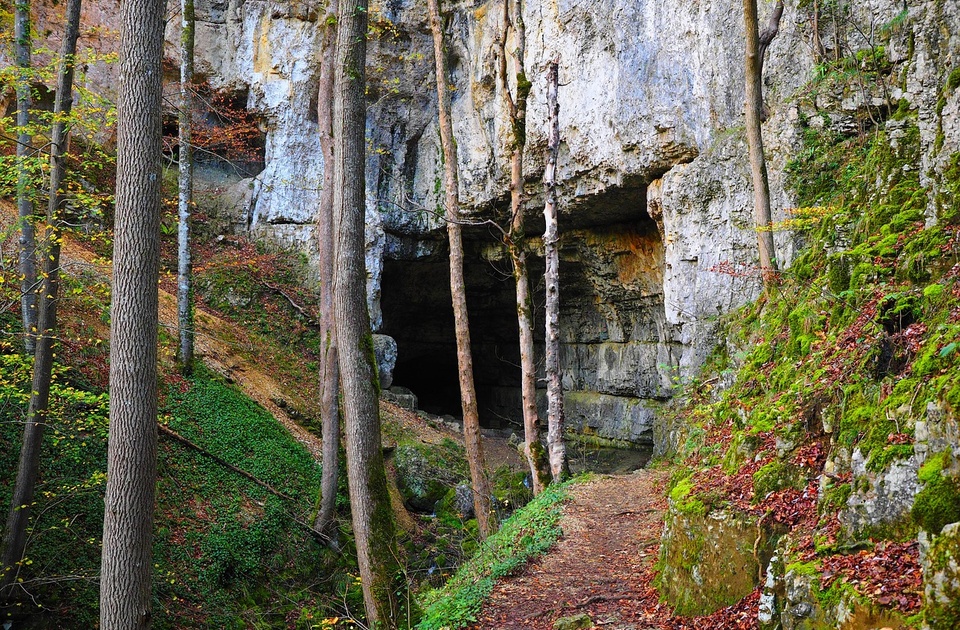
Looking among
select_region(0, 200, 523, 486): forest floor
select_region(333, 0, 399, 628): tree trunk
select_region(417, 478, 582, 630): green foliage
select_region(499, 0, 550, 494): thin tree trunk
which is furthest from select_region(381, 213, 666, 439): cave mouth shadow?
select_region(333, 0, 399, 628): tree trunk

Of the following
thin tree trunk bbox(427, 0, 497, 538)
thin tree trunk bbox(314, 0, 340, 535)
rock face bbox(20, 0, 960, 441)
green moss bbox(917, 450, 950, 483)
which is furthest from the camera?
rock face bbox(20, 0, 960, 441)

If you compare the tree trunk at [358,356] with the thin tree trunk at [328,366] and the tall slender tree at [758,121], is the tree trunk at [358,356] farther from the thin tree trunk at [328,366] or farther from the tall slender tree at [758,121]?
the tall slender tree at [758,121]

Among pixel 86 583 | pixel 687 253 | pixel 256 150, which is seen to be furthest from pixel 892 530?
pixel 256 150

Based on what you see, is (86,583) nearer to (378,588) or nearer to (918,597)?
(378,588)

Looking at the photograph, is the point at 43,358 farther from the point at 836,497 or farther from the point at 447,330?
the point at 447,330

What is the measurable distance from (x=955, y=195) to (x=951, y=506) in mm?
2413

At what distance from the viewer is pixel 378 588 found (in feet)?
21.0

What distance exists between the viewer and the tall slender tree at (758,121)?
384 inches

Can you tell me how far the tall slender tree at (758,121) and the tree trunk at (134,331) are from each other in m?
8.27

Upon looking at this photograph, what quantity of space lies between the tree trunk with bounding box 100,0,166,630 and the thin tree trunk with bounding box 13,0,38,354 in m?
2.77

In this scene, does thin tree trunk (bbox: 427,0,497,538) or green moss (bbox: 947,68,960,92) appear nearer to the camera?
green moss (bbox: 947,68,960,92)

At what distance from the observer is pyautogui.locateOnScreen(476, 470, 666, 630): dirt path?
16.4 feet

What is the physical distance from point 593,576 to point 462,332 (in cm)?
482

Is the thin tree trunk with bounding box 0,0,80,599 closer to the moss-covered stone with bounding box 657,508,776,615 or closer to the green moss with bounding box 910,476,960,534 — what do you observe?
the moss-covered stone with bounding box 657,508,776,615
